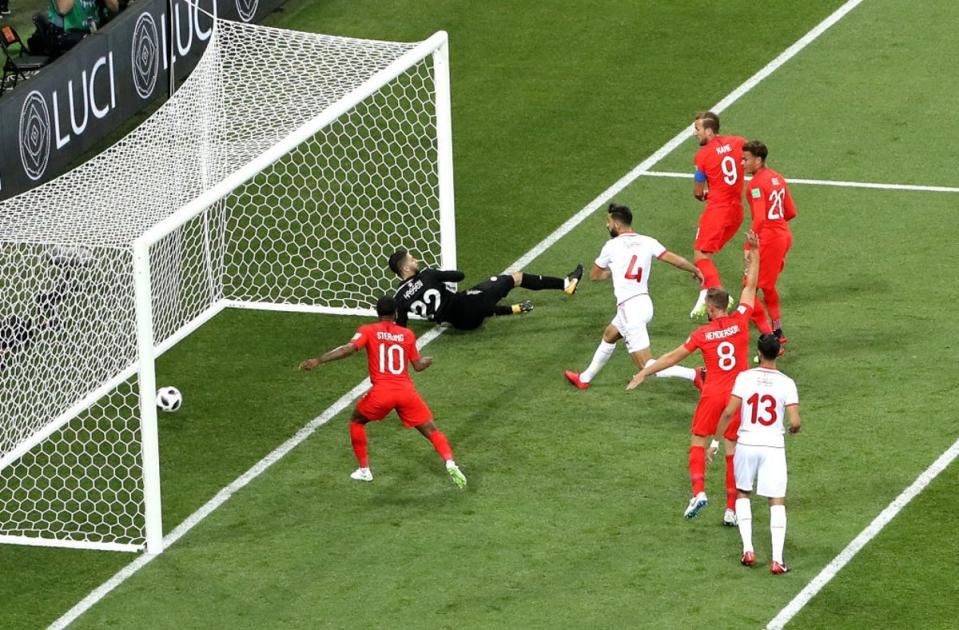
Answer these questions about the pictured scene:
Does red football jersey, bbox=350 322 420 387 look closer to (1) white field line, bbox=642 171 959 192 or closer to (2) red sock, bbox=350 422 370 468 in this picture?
(2) red sock, bbox=350 422 370 468

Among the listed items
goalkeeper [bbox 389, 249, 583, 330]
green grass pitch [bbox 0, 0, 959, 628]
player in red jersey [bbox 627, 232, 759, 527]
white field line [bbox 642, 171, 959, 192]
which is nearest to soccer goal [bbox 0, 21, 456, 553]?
green grass pitch [bbox 0, 0, 959, 628]

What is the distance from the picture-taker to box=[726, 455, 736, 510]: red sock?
48.6 ft

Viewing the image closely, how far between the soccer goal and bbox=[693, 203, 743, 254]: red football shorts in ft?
8.11

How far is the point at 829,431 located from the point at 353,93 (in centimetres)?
516

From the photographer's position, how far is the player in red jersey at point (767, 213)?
17.5 meters

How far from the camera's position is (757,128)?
23078mm

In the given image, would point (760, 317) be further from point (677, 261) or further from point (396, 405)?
point (396, 405)

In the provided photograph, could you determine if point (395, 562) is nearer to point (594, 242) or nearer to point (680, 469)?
point (680, 469)

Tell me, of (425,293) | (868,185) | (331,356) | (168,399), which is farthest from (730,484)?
(868,185)

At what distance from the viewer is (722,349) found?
1512 centimetres

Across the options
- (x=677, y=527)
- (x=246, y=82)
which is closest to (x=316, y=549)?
(x=677, y=527)

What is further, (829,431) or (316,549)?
(829,431)

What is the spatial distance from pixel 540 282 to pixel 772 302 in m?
2.30

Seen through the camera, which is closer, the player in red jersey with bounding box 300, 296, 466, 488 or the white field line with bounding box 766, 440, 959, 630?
the white field line with bounding box 766, 440, 959, 630
